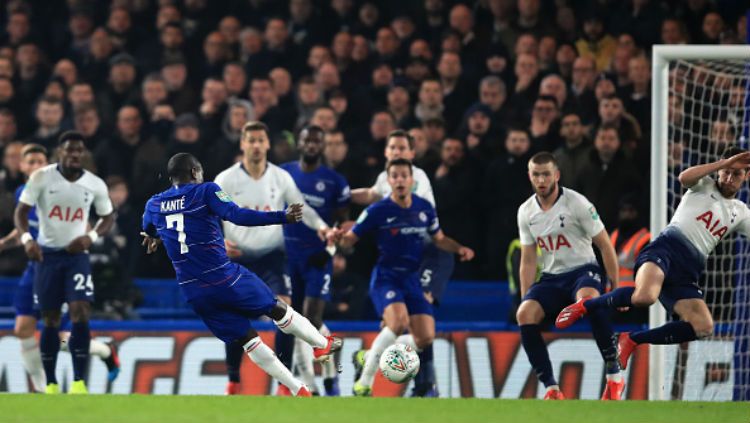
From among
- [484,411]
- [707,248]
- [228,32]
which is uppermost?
[228,32]

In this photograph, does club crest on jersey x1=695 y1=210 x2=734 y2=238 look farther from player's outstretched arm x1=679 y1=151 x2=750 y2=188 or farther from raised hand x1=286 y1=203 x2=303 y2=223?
raised hand x1=286 y1=203 x2=303 y2=223

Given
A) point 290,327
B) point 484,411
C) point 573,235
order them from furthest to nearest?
point 573,235, point 290,327, point 484,411

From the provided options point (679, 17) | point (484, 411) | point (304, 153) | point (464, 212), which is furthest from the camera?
point (679, 17)

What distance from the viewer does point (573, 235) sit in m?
10.5

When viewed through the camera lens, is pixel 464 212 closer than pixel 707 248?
No

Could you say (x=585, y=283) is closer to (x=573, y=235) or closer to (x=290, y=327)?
(x=573, y=235)

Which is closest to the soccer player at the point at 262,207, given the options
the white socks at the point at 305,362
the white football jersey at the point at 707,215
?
the white socks at the point at 305,362

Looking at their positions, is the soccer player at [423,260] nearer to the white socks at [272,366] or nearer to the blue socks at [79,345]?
the white socks at [272,366]

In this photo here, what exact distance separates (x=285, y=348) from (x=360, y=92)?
3.46 meters

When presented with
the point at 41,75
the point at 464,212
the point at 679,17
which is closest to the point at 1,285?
the point at 41,75

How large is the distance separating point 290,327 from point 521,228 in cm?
200

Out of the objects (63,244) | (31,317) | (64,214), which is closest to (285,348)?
(63,244)

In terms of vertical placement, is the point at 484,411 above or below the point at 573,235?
below

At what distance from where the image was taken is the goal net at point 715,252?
1116 cm
